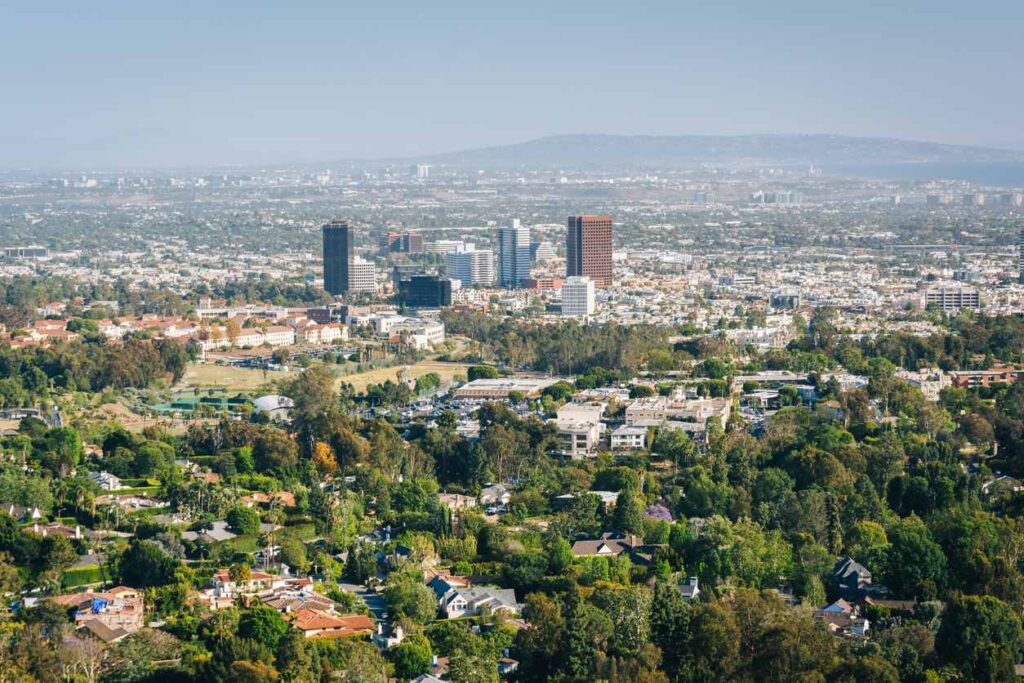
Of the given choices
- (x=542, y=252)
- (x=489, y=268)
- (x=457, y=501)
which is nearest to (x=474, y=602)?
(x=457, y=501)

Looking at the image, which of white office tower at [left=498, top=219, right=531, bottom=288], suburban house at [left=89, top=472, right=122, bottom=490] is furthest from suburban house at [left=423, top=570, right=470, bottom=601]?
white office tower at [left=498, top=219, right=531, bottom=288]

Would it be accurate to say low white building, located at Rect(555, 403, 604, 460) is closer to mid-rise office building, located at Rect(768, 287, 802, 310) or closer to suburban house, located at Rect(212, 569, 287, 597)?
suburban house, located at Rect(212, 569, 287, 597)

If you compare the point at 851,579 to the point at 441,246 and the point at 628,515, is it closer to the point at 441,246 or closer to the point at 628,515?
the point at 628,515

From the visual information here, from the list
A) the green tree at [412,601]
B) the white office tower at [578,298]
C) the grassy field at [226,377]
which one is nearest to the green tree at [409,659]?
the green tree at [412,601]

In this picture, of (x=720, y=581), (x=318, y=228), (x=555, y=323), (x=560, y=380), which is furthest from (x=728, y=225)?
(x=720, y=581)

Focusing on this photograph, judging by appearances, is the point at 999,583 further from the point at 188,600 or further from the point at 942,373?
the point at 942,373

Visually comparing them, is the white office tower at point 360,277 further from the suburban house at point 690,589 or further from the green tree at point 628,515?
the suburban house at point 690,589
